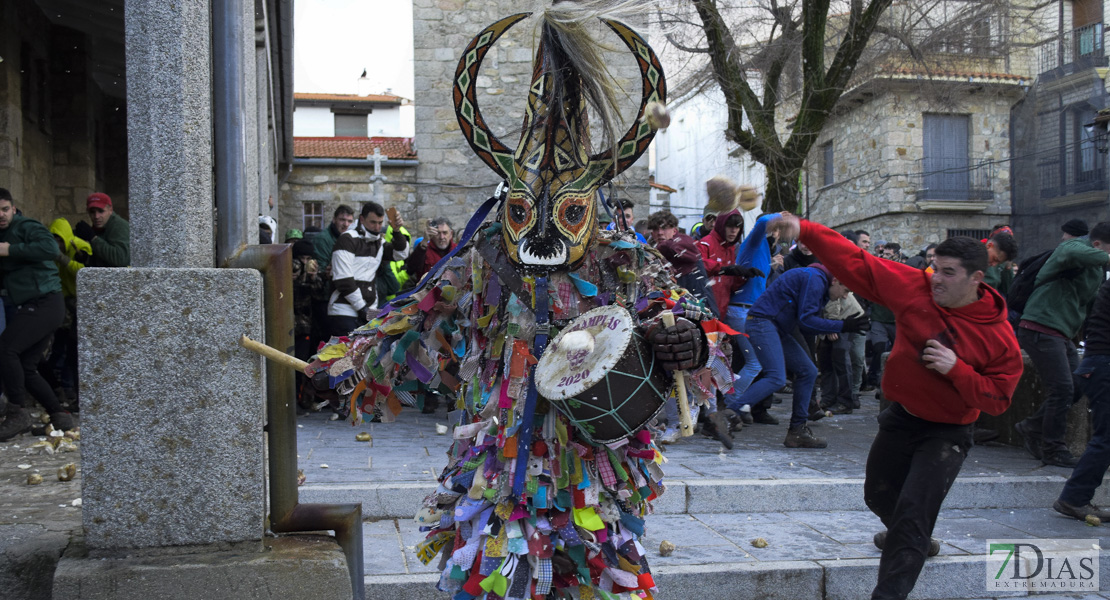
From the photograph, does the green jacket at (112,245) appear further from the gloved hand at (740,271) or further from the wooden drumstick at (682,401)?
the wooden drumstick at (682,401)

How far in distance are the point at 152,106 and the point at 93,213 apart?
4716 millimetres

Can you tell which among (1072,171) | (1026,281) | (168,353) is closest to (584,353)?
(168,353)

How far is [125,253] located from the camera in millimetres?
7070

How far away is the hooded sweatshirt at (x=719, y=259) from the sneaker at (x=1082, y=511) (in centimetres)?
304

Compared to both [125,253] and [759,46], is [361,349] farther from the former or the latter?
[759,46]

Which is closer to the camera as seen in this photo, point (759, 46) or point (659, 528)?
point (659, 528)

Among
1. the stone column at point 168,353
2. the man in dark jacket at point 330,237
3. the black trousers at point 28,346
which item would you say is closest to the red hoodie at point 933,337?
the stone column at point 168,353

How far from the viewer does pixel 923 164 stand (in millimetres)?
25906

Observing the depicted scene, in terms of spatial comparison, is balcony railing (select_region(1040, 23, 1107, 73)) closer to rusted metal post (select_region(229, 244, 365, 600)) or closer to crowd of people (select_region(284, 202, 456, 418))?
crowd of people (select_region(284, 202, 456, 418))

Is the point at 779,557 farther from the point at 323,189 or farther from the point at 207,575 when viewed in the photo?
the point at 323,189

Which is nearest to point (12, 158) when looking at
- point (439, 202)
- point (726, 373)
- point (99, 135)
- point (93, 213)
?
point (93, 213)

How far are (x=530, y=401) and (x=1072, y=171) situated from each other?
93.5 ft

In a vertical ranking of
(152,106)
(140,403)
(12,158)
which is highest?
(12,158)

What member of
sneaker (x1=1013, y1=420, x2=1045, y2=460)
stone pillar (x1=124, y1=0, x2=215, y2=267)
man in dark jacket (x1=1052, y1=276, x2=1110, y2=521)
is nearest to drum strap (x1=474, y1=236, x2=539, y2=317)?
stone pillar (x1=124, y1=0, x2=215, y2=267)
